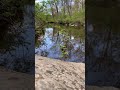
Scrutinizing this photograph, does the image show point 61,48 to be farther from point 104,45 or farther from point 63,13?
point 63,13

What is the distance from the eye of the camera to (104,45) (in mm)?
2678

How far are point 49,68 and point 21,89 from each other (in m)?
1.01

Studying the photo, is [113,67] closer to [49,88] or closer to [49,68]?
[49,88]

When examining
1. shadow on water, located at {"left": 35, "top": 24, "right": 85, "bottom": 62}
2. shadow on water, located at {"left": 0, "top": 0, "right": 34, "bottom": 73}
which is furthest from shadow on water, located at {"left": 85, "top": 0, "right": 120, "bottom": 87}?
shadow on water, located at {"left": 35, "top": 24, "right": 85, "bottom": 62}

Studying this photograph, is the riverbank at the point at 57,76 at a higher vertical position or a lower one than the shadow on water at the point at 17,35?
lower

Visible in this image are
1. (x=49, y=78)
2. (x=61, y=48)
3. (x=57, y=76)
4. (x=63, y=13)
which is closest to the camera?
(x=49, y=78)

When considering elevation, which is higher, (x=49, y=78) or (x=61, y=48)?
(x=61, y=48)

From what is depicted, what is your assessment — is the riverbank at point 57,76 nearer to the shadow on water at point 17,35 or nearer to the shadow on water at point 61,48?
the shadow on water at point 17,35

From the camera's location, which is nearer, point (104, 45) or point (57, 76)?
point (104, 45)

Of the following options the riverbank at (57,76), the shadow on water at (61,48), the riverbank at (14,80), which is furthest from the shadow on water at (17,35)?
the shadow on water at (61,48)

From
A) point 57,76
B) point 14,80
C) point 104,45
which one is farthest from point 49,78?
point 104,45

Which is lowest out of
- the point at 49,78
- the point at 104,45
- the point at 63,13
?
the point at 49,78

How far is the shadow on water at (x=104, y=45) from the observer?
8.63 feet

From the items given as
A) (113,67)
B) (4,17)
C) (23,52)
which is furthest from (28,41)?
(113,67)
